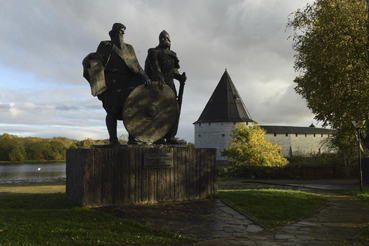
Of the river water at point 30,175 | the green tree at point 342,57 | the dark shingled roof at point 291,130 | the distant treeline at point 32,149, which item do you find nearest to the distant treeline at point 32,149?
the distant treeline at point 32,149

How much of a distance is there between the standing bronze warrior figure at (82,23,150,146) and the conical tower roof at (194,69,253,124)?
40.1 meters

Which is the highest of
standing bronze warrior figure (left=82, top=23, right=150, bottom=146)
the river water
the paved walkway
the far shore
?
standing bronze warrior figure (left=82, top=23, right=150, bottom=146)

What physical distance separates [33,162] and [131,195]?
59.4 metres

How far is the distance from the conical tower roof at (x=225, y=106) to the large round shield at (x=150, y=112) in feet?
131

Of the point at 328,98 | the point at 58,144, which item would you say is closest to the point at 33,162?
the point at 58,144

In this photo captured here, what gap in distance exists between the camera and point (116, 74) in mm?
8125

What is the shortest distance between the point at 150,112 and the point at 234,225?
3444 millimetres

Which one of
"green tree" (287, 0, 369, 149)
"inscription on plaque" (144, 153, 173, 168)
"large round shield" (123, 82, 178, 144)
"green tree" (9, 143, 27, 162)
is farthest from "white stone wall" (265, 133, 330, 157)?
"inscription on plaque" (144, 153, 173, 168)

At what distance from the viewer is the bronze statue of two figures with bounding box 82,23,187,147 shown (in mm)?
7672

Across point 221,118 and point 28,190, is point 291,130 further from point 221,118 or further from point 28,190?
point 28,190

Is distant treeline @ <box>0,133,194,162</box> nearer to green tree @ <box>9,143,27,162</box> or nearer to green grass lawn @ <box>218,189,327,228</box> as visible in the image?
green tree @ <box>9,143,27,162</box>

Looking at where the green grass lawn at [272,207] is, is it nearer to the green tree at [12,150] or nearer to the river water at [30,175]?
the river water at [30,175]

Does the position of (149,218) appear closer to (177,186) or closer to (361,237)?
(177,186)

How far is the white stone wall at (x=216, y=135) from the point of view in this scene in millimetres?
47281
